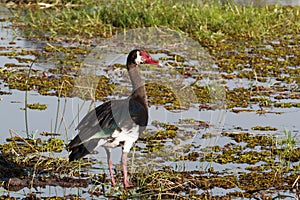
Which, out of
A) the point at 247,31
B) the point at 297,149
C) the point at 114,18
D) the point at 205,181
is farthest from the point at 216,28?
the point at 205,181

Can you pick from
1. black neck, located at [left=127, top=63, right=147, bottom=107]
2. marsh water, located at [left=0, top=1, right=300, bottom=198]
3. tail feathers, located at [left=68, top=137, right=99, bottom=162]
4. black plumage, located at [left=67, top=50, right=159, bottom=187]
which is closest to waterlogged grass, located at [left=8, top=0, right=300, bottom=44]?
marsh water, located at [left=0, top=1, right=300, bottom=198]

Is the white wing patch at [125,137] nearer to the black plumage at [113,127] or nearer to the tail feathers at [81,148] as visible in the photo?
the black plumage at [113,127]

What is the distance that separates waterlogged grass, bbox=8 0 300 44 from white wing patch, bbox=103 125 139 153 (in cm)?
714

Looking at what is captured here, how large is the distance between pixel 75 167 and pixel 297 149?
89.7 inches

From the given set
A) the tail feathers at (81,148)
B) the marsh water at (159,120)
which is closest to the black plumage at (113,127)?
the tail feathers at (81,148)

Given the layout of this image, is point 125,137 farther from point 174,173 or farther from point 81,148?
point 174,173

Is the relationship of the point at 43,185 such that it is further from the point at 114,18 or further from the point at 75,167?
the point at 114,18

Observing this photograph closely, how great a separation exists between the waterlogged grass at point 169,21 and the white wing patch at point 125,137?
7138mm

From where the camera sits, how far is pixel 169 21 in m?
13.7

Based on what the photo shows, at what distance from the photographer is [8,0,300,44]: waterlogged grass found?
13586mm

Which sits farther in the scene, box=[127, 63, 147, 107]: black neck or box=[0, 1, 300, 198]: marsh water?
box=[0, 1, 300, 198]: marsh water

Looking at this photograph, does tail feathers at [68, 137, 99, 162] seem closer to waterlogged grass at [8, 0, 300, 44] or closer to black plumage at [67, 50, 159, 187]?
black plumage at [67, 50, 159, 187]

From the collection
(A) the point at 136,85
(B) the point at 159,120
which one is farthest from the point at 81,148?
(B) the point at 159,120

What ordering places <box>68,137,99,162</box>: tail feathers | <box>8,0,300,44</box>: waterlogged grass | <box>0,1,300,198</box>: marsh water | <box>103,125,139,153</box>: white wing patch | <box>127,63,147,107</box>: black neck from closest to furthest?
<box>68,137,99,162</box>: tail feathers → <box>103,125,139,153</box>: white wing patch → <box>127,63,147,107</box>: black neck → <box>0,1,300,198</box>: marsh water → <box>8,0,300,44</box>: waterlogged grass
